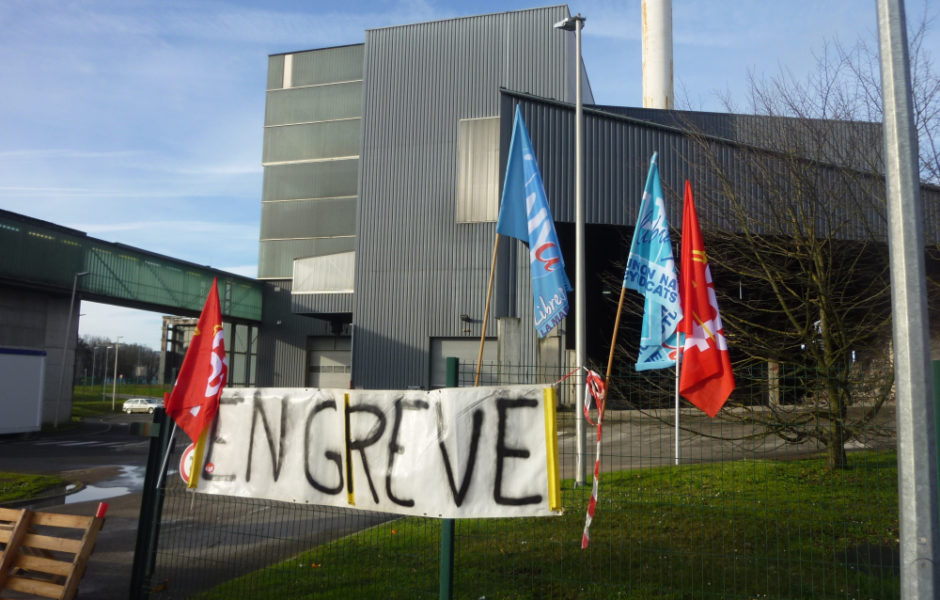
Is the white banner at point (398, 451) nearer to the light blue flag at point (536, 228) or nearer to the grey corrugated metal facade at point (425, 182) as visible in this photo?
the light blue flag at point (536, 228)

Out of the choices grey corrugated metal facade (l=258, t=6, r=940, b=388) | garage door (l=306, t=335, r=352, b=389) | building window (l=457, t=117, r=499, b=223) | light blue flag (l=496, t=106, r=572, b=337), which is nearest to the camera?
light blue flag (l=496, t=106, r=572, b=337)

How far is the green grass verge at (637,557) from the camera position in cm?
563

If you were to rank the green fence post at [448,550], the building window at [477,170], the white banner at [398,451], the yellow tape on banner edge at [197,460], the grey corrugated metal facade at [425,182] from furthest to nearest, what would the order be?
the grey corrugated metal facade at [425,182] → the building window at [477,170] → the yellow tape on banner edge at [197,460] → the green fence post at [448,550] → the white banner at [398,451]

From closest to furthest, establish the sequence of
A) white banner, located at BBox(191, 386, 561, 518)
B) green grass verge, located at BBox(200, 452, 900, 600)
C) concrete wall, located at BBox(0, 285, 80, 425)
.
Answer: white banner, located at BBox(191, 386, 561, 518) → green grass verge, located at BBox(200, 452, 900, 600) → concrete wall, located at BBox(0, 285, 80, 425)

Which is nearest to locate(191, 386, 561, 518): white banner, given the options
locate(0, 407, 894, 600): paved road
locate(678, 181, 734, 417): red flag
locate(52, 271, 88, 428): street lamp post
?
locate(0, 407, 894, 600): paved road

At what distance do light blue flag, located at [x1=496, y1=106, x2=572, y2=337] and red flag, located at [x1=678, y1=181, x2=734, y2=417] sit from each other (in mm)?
2021

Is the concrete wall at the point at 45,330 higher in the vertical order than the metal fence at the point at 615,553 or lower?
higher

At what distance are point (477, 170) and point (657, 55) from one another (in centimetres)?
1265

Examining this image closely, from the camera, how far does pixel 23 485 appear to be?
47.9 feet

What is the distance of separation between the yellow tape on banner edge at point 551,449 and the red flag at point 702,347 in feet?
4.41

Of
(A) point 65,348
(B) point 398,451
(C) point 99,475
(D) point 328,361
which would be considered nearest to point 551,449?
(B) point 398,451

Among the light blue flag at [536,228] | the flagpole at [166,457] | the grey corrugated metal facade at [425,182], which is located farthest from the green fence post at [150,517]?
the grey corrugated metal facade at [425,182]

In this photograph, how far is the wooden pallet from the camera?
19.8ft

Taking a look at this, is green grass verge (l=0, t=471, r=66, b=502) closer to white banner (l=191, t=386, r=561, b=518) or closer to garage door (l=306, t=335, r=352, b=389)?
white banner (l=191, t=386, r=561, b=518)
